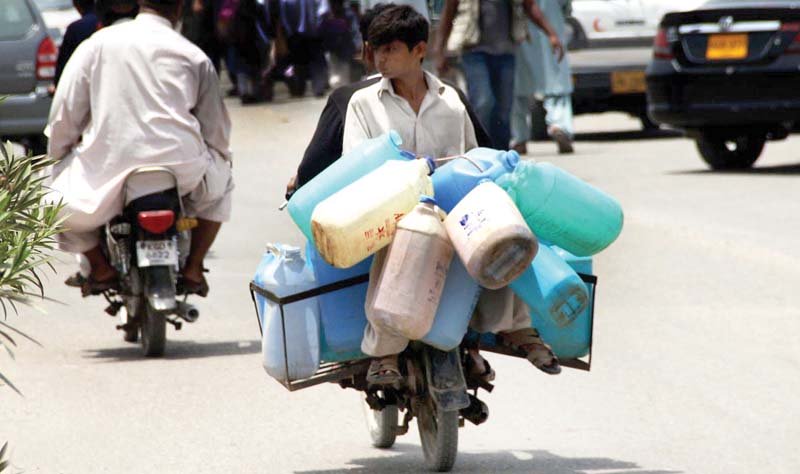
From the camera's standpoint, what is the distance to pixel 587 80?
19125 mm

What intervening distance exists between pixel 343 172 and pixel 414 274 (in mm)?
444

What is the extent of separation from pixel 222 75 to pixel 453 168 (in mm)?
23559

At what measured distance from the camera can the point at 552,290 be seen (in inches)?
230

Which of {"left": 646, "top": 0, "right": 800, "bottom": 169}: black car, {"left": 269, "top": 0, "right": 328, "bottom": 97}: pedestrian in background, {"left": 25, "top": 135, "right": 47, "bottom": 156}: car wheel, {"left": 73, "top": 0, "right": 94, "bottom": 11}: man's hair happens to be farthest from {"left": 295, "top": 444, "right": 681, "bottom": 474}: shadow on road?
{"left": 269, "top": 0, "right": 328, "bottom": 97}: pedestrian in background

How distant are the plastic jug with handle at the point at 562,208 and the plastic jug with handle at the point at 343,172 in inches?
14.6

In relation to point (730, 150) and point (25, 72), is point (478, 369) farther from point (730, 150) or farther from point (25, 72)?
point (25, 72)

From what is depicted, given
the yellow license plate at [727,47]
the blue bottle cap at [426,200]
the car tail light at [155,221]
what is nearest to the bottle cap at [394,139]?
the blue bottle cap at [426,200]

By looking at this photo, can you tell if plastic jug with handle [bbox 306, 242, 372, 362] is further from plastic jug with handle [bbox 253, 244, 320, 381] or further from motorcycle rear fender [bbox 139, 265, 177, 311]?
motorcycle rear fender [bbox 139, 265, 177, 311]

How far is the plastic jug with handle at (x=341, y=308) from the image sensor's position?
6.12m

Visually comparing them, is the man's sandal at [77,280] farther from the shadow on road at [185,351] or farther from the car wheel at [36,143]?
the car wheel at [36,143]

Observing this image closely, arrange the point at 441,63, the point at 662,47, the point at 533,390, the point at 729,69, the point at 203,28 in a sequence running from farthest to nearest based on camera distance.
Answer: the point at 203,28
the point at 662,47
the point at 729,69
the point at 441,63
the point at 533,390

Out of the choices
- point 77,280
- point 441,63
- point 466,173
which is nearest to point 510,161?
point 466,173

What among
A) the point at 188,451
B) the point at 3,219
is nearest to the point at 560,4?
the point at 188,451

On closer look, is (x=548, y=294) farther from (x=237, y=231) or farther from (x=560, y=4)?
(x=560, y=4)
